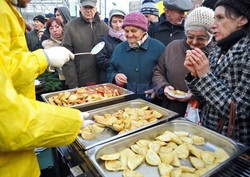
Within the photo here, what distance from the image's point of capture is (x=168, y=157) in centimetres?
92

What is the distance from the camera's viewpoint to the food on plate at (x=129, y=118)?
1148mm

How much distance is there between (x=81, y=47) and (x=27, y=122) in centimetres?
196

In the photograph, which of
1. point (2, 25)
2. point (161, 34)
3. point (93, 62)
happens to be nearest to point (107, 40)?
point (93, 62)

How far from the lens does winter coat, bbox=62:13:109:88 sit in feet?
7.86

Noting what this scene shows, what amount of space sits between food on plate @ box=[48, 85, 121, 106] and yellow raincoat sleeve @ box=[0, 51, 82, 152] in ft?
2.63

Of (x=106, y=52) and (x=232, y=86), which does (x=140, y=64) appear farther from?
(x=232, y=86)

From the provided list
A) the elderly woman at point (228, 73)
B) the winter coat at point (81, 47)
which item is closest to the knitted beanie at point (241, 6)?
the elderly woman at point (228, 73)

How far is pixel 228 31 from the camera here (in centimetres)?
106

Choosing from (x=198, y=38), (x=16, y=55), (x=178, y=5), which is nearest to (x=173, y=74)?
(x=198, y=38)

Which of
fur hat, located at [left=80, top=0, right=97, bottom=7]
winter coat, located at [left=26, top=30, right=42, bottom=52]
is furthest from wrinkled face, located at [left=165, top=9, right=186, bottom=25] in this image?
winter coat, located at [left=26, top=30, right=42, bottom=52]

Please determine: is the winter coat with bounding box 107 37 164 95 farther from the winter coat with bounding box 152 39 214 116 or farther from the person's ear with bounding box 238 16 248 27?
the person's ear with bounding box 238 16 248 27

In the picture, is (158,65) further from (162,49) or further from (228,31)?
(228,31)

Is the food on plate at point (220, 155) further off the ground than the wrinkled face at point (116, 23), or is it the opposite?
the wrinkled face at point (116, 23)

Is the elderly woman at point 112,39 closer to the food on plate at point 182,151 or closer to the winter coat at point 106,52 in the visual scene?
the winter coat at point 106,52
